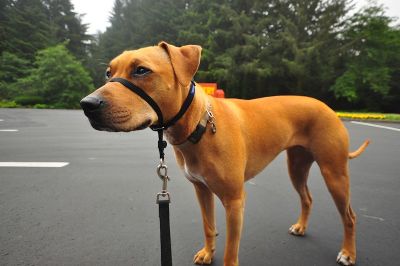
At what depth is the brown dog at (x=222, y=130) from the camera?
1.64m

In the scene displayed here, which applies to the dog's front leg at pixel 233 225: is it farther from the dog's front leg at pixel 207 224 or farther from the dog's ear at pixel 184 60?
the dog's ear at pixel 184 60

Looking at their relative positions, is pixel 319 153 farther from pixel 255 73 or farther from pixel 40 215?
pixel 255 73

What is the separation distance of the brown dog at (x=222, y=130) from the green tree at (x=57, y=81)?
2448cm

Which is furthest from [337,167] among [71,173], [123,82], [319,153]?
[71,173]

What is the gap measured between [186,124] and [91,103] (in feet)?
1.93

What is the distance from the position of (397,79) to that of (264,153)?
24.5m

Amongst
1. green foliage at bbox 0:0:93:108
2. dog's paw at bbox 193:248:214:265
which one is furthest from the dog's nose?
green foliage at bbox 0:0:93:108

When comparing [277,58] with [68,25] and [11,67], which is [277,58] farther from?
[68,25]

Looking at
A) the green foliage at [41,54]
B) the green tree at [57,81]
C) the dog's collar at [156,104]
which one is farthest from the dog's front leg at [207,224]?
the green tree at [57,81]

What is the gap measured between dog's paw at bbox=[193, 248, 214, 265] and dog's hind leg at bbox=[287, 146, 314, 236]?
0.88m

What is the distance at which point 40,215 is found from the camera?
Result: 2984 mm

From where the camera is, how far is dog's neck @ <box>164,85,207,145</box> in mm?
1832

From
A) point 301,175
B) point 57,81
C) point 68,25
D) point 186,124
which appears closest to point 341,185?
point 301,175

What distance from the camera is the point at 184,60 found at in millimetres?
1809
